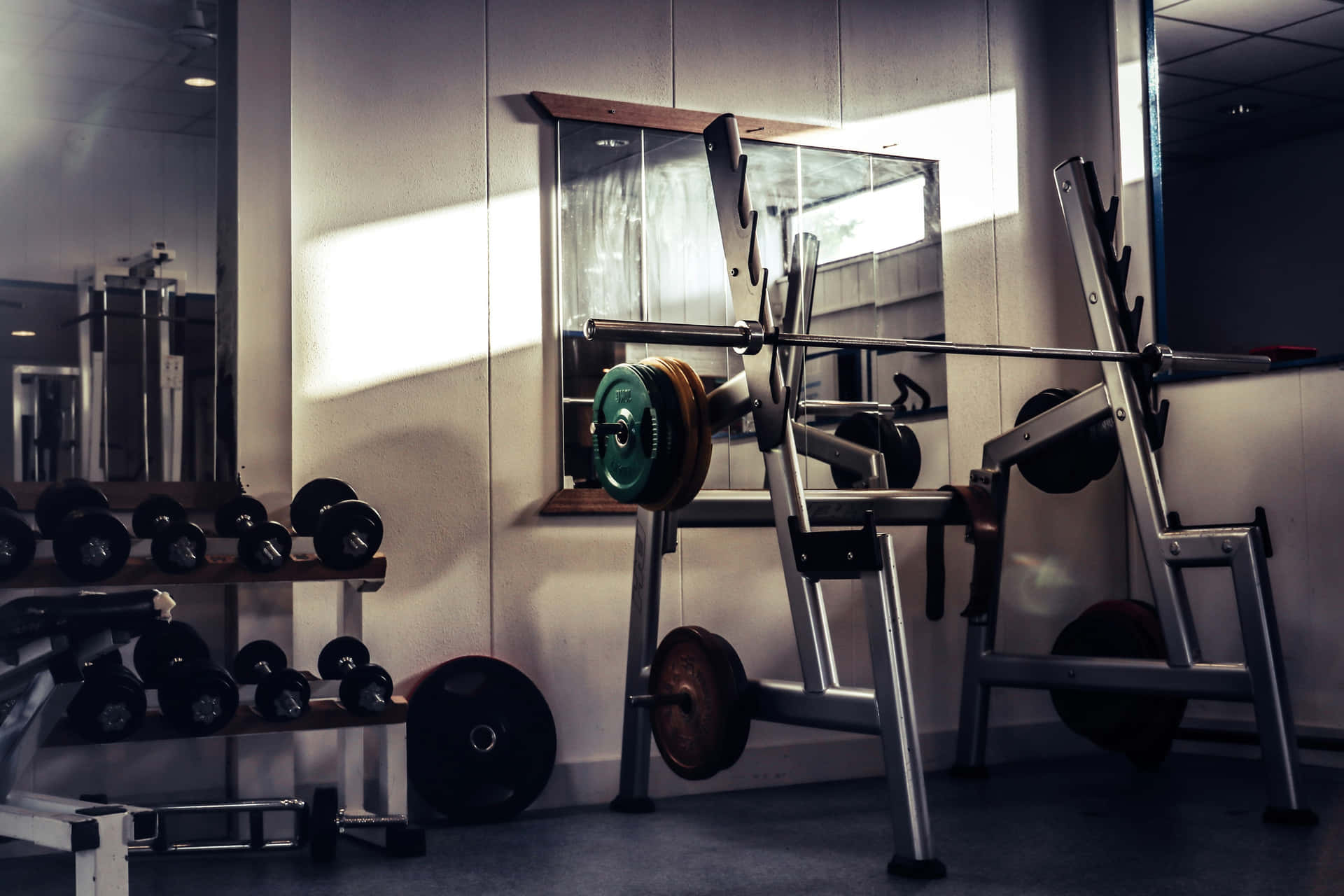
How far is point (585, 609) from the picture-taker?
334cm

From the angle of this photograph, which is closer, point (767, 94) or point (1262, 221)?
point (767, 94)

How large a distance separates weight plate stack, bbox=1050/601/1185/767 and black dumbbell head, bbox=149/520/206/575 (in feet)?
7.27

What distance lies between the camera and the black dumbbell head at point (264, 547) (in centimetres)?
254

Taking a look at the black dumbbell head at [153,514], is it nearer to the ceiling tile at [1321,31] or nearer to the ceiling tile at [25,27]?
the ceiling tile at [25,27]

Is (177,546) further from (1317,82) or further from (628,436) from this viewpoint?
(1317,82)

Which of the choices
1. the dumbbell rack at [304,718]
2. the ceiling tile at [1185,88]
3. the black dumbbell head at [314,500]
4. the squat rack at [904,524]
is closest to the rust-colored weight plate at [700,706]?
the squat rack at [904,524]

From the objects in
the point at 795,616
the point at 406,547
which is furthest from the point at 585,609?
the point at 795,616

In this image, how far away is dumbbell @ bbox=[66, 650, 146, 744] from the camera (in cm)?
233

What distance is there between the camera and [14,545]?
7.60 ft

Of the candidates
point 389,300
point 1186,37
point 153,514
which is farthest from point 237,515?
point 1186,37

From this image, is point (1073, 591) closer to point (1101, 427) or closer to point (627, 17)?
point (1101, 427)

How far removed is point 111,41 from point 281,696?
1677 mm

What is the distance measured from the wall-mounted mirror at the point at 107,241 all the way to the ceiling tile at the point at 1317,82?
4683mm

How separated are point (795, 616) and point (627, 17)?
6.11ft
